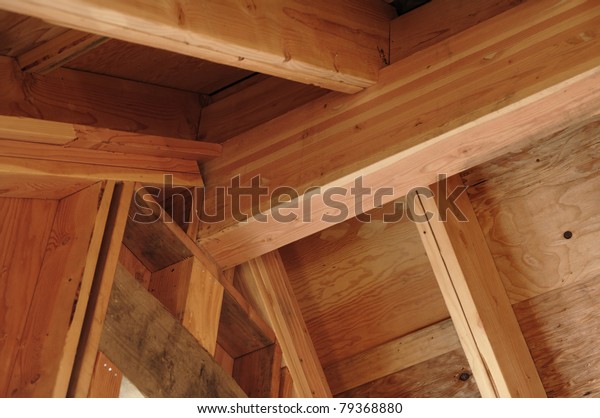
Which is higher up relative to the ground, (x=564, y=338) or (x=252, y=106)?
(x=252, y=106)

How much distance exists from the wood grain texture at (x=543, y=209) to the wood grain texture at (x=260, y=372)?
59cm

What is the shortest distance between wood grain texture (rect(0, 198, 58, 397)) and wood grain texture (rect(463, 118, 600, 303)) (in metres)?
1.02

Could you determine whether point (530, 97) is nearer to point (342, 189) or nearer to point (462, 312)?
point (342, 189)

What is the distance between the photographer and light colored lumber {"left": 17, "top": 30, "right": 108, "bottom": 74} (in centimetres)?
168

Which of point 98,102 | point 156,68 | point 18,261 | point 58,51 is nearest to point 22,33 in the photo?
point 58,51

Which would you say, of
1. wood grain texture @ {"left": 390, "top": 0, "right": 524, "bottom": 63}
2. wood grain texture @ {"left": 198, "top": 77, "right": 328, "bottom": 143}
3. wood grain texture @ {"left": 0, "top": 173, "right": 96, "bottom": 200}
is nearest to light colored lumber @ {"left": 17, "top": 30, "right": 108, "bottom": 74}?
wood grain texture @ {"left": 0, "top": 173, "right": 96, "bottom": 200}

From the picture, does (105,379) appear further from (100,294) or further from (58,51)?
(58,51)

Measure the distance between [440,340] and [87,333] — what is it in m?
0.99

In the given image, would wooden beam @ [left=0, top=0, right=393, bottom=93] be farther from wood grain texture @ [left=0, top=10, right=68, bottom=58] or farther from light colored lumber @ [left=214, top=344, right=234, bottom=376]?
light colored lumber @ [left=214, top=344, right=234, bottom=376]

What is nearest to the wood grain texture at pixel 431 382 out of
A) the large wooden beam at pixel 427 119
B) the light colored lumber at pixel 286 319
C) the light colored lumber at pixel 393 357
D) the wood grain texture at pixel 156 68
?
the light colored lumber at pixel 393 357

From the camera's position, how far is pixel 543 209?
2064 mm

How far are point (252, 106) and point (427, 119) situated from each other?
0.48 metres

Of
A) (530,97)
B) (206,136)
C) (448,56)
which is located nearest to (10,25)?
(206,136)

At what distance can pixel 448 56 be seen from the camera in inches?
68.4
